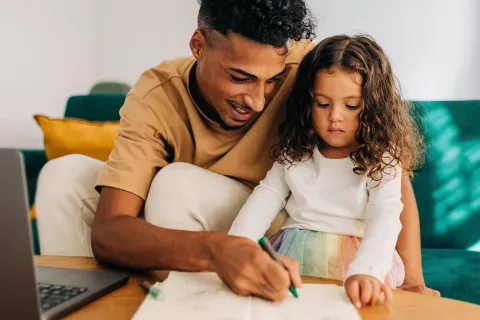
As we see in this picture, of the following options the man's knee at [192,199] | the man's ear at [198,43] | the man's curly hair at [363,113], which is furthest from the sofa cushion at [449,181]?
the man's ear at [198,43]

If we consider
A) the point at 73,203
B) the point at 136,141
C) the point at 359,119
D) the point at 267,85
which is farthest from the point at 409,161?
the point at 73,203

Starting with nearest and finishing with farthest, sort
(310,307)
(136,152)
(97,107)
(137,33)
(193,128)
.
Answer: (310,307) < (136,152) < (193,128) < (97,107) < (137,33)

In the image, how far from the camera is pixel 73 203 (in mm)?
1387

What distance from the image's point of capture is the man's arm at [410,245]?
1213 mm

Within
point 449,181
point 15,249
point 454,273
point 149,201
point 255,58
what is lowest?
point 454,273

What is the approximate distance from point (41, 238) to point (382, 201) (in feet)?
2.86

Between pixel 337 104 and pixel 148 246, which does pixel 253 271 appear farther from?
pixel 337 104

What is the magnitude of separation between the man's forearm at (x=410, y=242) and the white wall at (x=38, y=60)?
2139 mm

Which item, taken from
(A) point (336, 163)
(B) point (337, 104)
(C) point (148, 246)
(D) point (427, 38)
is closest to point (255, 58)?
(B) point (337, 104)

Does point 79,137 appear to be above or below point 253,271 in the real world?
below

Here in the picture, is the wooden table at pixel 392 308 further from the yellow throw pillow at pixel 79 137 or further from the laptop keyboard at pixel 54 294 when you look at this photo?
the yellow throw pillow at pixel 79 137

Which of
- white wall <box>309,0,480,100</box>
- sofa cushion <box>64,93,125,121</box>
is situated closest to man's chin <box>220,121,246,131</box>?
sofa cushion <box>64,93,125,121</box>

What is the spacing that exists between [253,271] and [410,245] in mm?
612

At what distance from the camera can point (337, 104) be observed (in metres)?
1.17
